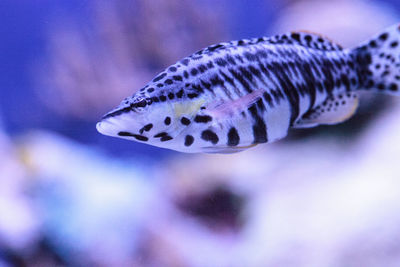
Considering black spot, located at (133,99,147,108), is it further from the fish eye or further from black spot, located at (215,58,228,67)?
black spot, located at (215,58,228,67)

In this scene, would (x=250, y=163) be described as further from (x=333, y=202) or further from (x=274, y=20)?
(x=274, y=20)

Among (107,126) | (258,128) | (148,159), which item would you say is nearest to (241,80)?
(258,128)

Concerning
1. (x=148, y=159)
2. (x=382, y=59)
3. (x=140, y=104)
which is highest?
(x=382, y=59)

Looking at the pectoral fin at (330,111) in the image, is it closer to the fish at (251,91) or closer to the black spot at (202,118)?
the fish at (251,91)

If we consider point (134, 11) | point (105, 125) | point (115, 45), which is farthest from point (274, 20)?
point (105, 125)

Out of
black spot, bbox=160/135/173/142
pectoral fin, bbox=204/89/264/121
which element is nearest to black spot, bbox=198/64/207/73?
pectoral fin, bbox=204/89/264/121

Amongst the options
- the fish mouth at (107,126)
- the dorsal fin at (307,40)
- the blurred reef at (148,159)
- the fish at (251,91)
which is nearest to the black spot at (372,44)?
the fish at (251,91)

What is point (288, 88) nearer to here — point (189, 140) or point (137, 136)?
point (189, 140)
